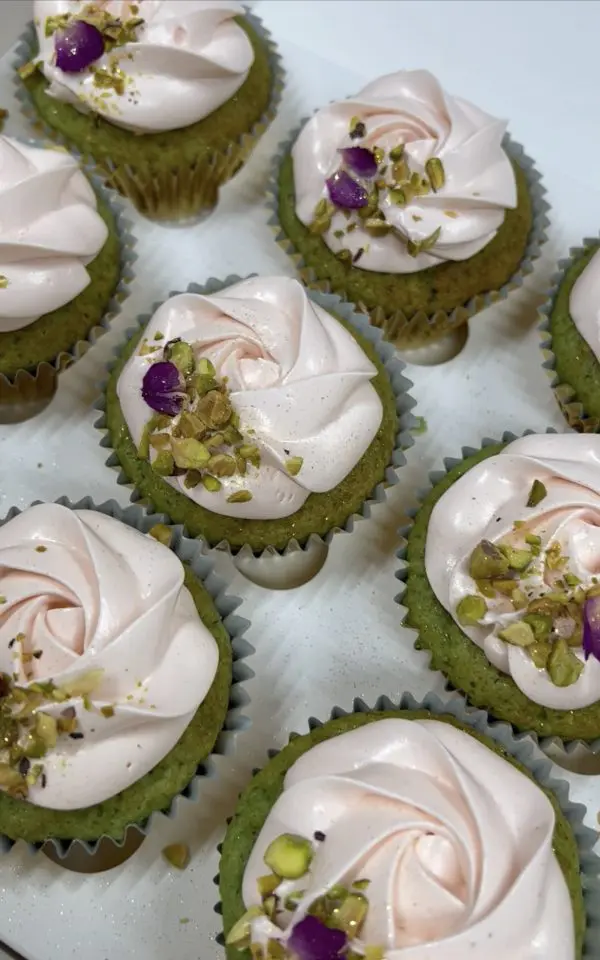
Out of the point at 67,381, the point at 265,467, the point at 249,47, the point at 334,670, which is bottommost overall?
the point at 334,670

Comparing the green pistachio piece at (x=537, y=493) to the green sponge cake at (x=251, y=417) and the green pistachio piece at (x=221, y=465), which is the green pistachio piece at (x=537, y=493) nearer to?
the green sponge cake at (x=251, y=417)

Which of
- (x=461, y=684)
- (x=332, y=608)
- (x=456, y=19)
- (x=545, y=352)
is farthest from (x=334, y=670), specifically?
(x=456, y=19)

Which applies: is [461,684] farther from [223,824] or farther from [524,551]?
[223,824]

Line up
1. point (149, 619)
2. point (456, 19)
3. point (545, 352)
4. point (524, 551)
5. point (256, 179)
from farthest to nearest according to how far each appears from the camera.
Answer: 1. point (456, 19)
2. point (256, 179)
3. point (545, 352)
4. point (524, 551)
5. point (149, 619)

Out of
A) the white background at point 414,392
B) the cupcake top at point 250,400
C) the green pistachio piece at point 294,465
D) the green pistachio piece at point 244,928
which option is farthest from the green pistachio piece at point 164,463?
the green pistachio piece at point 244,928

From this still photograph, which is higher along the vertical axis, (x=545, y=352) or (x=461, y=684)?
(x=545, y=352)

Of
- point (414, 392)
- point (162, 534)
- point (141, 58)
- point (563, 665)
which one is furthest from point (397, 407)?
point (141, 58)

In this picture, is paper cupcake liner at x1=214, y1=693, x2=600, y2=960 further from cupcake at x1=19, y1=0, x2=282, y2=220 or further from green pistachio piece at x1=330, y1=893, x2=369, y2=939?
cupcake at x1=19, y1=0, x2=282, y2=220

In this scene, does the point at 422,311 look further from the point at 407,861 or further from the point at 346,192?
the point at 407,861
